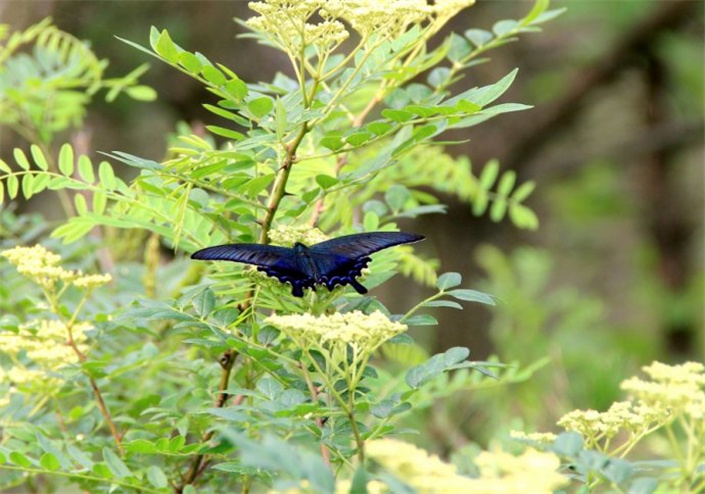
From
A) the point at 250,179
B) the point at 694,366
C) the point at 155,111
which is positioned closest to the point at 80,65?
the point at 250,179

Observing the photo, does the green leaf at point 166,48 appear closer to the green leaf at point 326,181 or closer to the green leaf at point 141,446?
the green leaf at point 326,181

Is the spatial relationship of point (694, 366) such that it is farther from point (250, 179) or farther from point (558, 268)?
point (558, 268)

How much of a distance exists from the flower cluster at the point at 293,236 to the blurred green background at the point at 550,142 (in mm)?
1523

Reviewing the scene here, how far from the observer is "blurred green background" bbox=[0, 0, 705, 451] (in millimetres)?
2871

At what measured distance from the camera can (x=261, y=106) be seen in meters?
0.64

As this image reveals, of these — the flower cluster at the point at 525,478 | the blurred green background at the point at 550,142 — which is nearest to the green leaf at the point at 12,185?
the flower cluster at the point at 525,478

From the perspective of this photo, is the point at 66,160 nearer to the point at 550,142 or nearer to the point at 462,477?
the point at 462,477

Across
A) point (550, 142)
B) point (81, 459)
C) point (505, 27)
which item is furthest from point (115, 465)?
point (550, 142)

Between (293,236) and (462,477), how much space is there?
294mm

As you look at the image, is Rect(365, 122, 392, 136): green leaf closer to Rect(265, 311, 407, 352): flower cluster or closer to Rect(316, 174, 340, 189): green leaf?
Rect(316, 174, 340, 189): green leaf

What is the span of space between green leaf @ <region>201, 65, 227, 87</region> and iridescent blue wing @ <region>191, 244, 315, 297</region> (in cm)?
11

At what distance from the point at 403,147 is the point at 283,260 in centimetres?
13

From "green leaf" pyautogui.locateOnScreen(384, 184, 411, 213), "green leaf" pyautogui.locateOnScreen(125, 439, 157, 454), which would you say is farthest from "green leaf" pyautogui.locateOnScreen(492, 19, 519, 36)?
"green leaf" pyautogui.locateOnScreen(125, 439, 157, 454)

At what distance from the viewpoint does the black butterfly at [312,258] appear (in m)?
0.63
